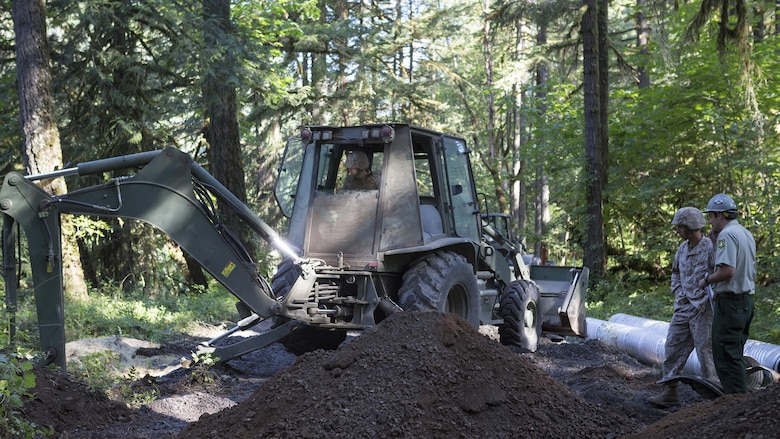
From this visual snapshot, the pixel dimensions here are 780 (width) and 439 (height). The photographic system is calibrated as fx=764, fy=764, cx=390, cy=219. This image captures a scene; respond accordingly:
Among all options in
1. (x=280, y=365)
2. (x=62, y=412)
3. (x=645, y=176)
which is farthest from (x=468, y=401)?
(x=645, y=176)

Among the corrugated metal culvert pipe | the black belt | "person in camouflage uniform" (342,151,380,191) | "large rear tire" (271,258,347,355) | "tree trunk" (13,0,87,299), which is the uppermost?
"tree trunk" (13,0,87,299)

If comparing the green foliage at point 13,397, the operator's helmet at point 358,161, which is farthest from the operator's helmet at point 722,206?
the green foliage at point 13,397

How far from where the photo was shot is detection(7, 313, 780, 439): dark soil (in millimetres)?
4871

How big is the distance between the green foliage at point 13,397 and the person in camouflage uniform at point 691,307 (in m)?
5.04

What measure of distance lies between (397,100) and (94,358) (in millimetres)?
17856

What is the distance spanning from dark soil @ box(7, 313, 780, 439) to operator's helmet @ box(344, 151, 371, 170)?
9.28 ft

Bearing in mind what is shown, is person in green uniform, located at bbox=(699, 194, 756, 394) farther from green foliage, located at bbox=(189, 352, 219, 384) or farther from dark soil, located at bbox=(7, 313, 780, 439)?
green foliage, located at bbox=(189, 352, 219, 384)

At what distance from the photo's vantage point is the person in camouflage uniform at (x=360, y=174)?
869 cm

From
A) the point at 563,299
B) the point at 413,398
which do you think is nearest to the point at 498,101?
the point at 563,299

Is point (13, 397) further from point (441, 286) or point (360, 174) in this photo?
point (360, 174)

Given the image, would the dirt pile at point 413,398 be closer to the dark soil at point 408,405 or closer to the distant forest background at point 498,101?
the dark soil at point 408,405

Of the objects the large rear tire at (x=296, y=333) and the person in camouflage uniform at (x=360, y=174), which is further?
the person in camouflage uniform at (x=360, y=174)

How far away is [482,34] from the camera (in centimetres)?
2700

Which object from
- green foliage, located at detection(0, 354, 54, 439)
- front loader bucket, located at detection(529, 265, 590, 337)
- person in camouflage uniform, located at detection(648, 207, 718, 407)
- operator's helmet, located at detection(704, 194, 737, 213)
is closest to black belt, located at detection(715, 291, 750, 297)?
person in camouflage uniform, located at detection(648, 207, 718, 407)
